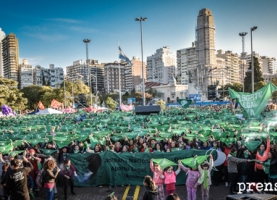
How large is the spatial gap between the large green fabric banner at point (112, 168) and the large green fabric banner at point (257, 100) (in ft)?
24.4

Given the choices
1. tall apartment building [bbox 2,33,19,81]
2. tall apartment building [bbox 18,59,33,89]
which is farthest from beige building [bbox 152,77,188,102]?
tall apartment building [bbox 2,33,19,81]

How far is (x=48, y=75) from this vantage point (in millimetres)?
164875

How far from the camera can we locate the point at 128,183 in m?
9.95

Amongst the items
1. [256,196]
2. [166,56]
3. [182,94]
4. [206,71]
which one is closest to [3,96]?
[256,196]

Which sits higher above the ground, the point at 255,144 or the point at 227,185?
the point at 255,144

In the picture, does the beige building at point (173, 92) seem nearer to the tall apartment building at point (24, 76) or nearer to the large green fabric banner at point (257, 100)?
the tall apartment building at point (24, 76)

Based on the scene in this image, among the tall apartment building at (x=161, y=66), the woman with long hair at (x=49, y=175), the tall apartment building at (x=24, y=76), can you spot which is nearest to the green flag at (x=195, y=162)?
the woman with long hair at (x=49, y=175)

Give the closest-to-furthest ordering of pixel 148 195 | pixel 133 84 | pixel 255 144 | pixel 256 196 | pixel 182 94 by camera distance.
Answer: pixel 256 196
pixel 148 195
pixel 255 144
pixel 182 94
pixel 133 84

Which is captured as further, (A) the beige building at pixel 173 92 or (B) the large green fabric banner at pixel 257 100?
(A) the beige building at pixel 173 92

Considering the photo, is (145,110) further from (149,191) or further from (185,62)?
(185,62)

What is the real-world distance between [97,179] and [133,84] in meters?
163

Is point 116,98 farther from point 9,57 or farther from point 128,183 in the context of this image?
point 128,183

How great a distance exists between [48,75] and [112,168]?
163875 millimetres

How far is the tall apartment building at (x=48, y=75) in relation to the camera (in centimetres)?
16062
